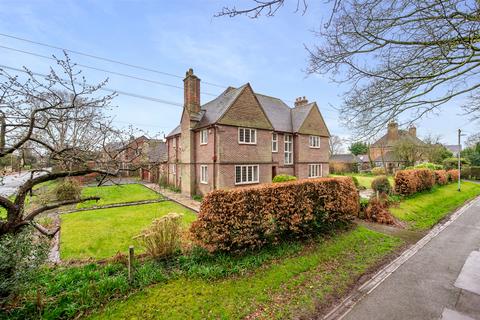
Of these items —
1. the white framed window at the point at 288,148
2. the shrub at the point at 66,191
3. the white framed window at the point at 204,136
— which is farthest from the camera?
the white framed window at the point at 288,148

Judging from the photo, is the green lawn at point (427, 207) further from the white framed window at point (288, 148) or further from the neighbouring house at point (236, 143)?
the white framed window at point (288, 148)

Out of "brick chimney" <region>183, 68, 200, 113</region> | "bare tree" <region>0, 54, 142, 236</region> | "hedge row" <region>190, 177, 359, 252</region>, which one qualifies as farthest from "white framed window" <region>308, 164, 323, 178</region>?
"bare tree" <region>0, 54, 142, 236</region>

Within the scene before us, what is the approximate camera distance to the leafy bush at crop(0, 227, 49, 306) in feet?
11.8

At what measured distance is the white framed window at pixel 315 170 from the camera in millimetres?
22062

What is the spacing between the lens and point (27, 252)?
3885 mm

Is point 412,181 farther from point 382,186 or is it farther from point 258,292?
point 258,292

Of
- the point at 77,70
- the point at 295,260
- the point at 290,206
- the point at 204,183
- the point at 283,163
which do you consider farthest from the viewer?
the point at 283,163

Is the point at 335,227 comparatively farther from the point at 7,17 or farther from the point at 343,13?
the point at 7,17

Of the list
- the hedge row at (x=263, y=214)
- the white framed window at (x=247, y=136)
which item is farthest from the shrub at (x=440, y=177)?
the hedge row at (x=263, y=214)

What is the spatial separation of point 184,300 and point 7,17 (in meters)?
9.83

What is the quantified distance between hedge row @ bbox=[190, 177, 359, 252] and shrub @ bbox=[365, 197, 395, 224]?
3547 millimetres

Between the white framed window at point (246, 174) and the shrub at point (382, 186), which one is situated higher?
the white framed window at point (246, 174)

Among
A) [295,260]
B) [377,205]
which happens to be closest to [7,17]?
[295,260]

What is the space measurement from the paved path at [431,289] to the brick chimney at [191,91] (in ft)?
52.2
